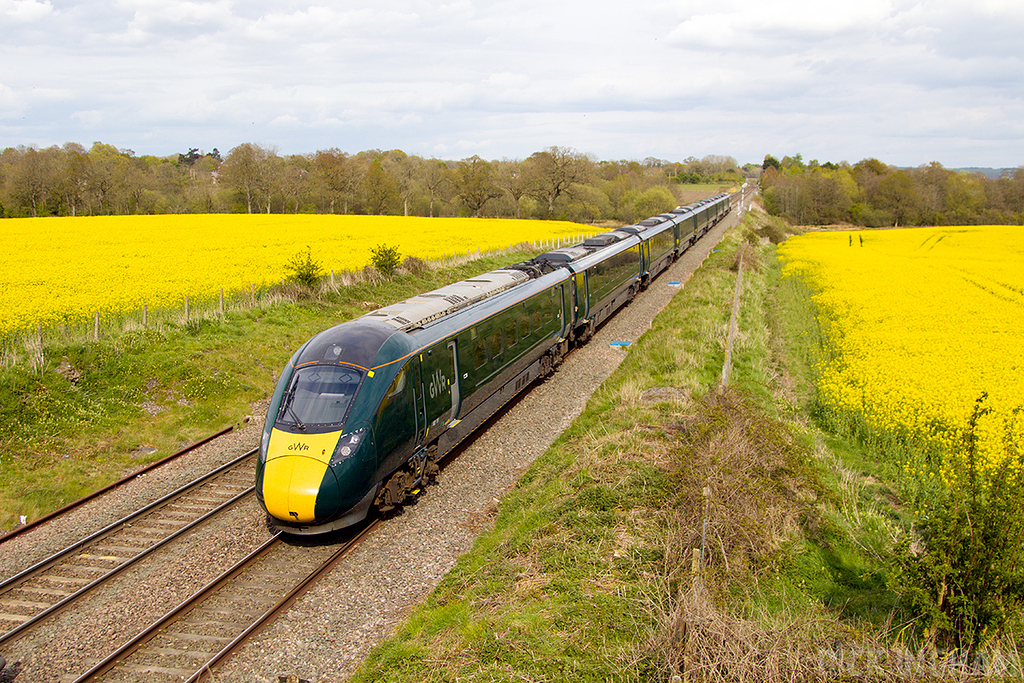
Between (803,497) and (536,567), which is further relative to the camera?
(803,497)

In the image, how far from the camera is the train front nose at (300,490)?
891 cm

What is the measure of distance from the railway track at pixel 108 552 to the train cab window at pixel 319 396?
104 inches

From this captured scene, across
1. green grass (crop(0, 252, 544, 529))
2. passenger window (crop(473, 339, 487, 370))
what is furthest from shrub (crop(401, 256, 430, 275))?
passenger window (crop(473, 339, 487, 370))

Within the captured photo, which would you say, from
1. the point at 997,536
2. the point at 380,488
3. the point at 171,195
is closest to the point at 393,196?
the point at 171,195

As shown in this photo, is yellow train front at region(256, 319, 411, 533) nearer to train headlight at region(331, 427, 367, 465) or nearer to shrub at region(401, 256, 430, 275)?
train headlight at region(331, 427, 367, 465)

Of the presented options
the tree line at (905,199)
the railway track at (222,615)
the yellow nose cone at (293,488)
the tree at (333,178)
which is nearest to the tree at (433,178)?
the tree at (333,178)

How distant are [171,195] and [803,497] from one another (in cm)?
7010

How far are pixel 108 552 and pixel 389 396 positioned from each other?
4.92m

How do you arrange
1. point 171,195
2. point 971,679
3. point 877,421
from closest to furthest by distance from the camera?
1. point 971,679
2. point 877,421
3. point 171,195

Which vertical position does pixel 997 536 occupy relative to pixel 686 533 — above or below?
above

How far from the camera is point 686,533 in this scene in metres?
7.80

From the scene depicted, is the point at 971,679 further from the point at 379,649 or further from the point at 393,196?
the point at 393,196

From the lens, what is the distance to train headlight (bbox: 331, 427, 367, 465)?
910cm

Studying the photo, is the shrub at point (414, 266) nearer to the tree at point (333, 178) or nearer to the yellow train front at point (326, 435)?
the yellow train front at point (326, 435)
